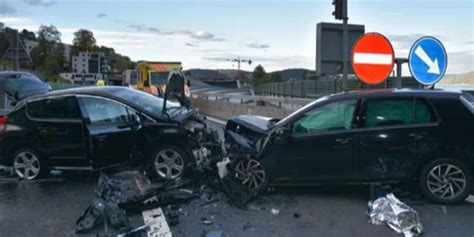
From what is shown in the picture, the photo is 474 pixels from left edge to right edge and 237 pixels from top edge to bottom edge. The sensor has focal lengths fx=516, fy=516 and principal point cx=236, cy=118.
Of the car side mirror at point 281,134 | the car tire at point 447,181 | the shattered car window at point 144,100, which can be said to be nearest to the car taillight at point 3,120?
the shattered car window at point 144,100

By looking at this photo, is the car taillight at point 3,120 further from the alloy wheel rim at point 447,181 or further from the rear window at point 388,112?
the alloy wheel rim at point 447,181

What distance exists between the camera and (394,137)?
21.4ft

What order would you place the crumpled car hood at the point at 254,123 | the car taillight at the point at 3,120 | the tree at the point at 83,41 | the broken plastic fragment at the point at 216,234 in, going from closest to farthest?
the broken plastic fragment at the point at 216,234
the crumpled car hood at the point at 254,123
the car taillight at the point at 3,120
the tree at the point at 83,41

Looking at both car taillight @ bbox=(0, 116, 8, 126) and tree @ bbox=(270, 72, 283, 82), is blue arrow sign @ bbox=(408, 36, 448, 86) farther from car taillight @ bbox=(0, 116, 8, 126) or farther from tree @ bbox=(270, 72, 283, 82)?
tree @ bbox=(270, 72, 283, 82)

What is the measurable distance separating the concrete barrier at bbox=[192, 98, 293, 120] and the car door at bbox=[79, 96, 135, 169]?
7499mm

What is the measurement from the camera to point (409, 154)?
649 centimetres

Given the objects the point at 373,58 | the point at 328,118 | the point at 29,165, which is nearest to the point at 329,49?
the point at 373,58

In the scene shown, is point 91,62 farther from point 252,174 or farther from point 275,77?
point 252,174

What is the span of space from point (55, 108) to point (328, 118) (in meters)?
4.43

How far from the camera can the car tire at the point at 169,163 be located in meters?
7.81

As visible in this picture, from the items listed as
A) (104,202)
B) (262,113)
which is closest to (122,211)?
(104,202)

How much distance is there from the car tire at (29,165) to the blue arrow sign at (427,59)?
607 cm

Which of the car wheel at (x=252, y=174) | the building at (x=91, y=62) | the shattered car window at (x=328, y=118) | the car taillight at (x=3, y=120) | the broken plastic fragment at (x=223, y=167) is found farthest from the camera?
the building at (x=91, y=62)

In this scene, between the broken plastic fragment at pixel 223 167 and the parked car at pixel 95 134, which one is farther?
the parked car at pixel 95 134
